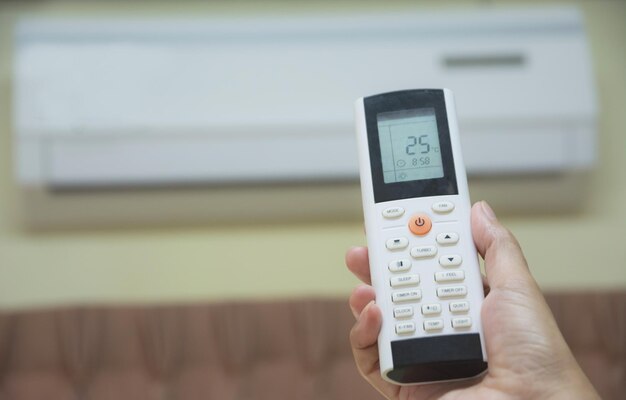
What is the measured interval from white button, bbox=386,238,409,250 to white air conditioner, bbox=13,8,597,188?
463mm

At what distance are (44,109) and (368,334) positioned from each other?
72 cm

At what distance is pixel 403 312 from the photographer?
604 mm

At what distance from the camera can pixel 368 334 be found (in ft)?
2.03

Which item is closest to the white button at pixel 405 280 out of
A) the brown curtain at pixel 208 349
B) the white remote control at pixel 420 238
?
the white remote control at pixel 420 238

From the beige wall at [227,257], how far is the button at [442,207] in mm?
490

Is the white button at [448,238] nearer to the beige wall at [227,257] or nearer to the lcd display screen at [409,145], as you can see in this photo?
the lcd display screen at [409,145]

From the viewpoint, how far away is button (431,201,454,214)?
2.09 ft

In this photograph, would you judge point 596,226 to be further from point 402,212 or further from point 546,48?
point 402,212

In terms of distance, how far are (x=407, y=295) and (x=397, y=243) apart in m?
0.05

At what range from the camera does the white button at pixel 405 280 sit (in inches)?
24.2

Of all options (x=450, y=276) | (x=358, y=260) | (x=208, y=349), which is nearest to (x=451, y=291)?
(x=450, y=276)

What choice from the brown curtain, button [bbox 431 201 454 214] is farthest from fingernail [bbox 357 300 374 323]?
the brown curtain

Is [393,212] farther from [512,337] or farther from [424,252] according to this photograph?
[512,337]

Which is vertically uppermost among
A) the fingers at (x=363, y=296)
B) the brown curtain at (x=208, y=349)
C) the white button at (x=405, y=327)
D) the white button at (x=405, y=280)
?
the white button at (x=405, y=280)
